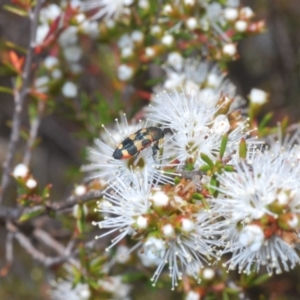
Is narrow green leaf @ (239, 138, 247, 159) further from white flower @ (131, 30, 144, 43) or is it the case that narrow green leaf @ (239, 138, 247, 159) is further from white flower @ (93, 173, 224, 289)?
white flower @ (131, 30, 144, 43)

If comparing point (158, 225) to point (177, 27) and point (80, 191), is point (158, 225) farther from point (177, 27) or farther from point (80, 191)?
point (177, 27)

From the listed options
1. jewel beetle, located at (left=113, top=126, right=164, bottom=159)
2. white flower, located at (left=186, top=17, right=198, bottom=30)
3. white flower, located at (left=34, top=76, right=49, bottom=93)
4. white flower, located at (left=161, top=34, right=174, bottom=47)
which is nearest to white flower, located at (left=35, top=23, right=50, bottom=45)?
white flower, located at (left=34, top=76, right=49, bottom=93)

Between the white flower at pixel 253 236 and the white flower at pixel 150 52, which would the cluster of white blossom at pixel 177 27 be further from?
the white flower at pixel 253 236

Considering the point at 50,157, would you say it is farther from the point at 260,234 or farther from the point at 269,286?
the point at 260,234

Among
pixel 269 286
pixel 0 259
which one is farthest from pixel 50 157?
pixel 269 286

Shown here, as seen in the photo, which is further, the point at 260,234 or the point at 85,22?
the point at 85,22
